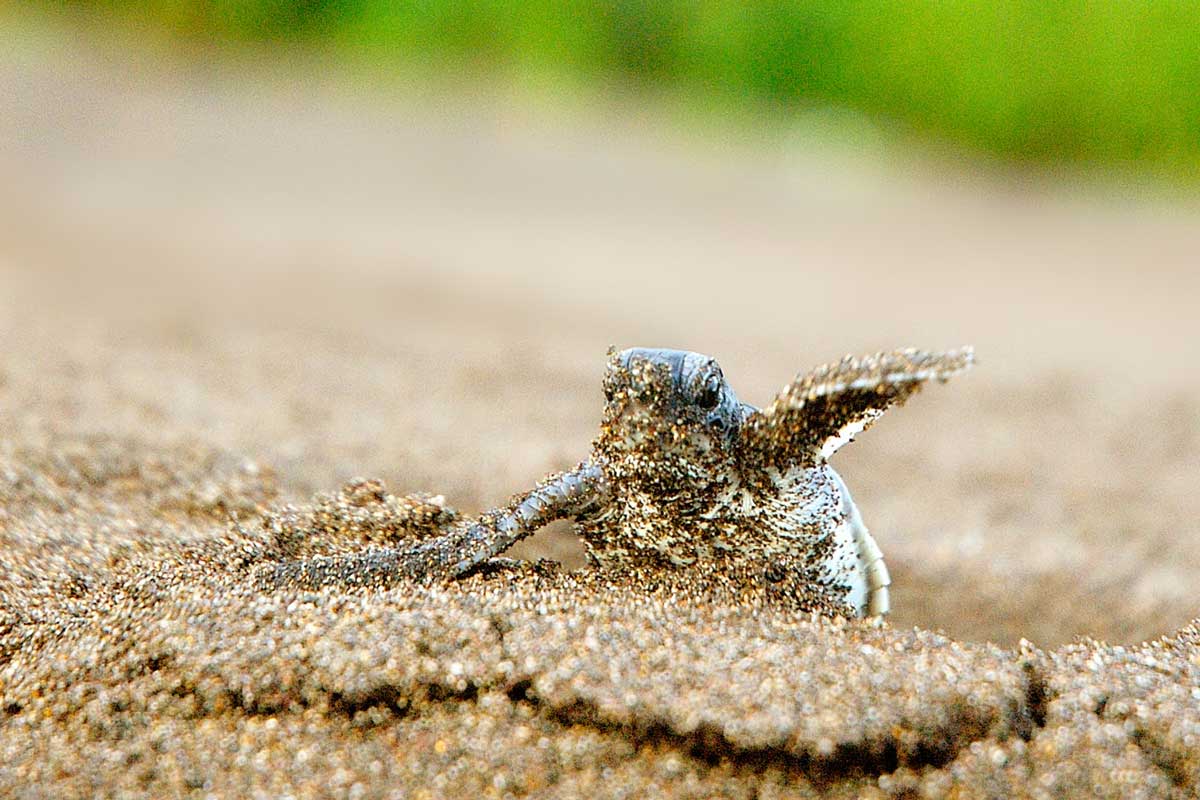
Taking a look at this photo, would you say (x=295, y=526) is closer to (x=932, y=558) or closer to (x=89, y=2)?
(x=932, y=558)

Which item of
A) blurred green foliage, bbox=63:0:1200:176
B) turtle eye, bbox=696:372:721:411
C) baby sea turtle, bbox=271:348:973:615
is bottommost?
baby sea turtle, bbox=271:348:973:615

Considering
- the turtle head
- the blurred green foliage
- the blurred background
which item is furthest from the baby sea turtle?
the blurred green foliage

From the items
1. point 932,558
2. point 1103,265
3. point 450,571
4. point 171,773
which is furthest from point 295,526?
point 1103,265

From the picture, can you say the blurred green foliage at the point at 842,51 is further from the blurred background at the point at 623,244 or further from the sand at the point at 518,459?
the sand at the point at 518,459

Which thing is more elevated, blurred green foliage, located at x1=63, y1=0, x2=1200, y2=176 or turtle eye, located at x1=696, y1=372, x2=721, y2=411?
blurred green foliage, located at x1=63, y1=0, x2=1200, y2=176

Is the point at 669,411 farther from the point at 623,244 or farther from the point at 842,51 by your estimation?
the point at 842,51

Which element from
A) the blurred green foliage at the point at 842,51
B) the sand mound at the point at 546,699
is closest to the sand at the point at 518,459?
the sand mound at the point at 546,699

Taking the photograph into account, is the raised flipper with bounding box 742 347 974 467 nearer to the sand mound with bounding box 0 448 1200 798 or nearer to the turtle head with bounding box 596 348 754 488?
the turtle head with bounding box 596 348 754 488

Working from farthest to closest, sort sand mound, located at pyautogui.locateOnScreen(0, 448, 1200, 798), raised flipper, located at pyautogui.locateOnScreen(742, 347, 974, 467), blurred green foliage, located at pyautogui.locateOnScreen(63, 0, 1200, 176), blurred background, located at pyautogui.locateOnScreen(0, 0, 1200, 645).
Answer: blurred green foliage, located at pyautogui.locateOnScreen(63, 0, 1200, 176), blurred background, located at pyautogui.locateOnScreen(0, 0, 1200, 645), raised flipper, located at pyautogui.locateOnScreen(742, 347, 974, 467), sand mound, located at pyautogui.locateOnScreen(0, 448, 1200, 798)

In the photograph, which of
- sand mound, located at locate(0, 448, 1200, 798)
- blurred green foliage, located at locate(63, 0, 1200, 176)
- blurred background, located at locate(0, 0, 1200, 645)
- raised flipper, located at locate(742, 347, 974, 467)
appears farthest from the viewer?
blurred green foliage, located at locate(63, 0, 1200, 176)

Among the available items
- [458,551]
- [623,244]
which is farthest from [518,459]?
[623,244]
